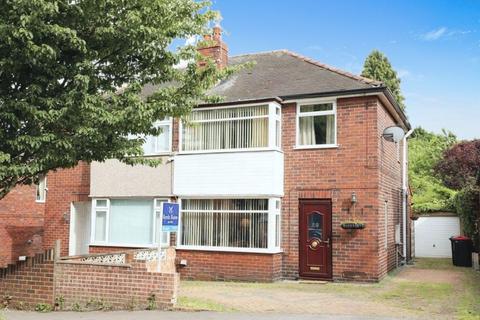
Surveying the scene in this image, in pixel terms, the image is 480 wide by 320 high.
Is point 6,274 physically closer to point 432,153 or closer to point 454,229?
point 454,229

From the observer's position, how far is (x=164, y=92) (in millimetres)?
9164

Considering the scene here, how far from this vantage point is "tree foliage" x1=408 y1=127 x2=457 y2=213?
31172mm

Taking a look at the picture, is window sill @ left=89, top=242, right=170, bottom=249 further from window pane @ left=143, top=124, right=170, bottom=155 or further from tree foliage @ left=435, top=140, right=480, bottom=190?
tree foliage @ left=435, top=140, right=480, bottom=190

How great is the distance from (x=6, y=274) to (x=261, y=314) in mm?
5951

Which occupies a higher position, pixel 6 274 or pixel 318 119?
pixel 318 119

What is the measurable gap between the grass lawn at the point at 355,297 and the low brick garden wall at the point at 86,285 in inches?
25.3

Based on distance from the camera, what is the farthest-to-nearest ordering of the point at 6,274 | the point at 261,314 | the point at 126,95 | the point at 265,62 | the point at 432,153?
the point at 432,153 < the point at 265,62 < the point at 6,274 < the point at 261,314 < the point at 126,95

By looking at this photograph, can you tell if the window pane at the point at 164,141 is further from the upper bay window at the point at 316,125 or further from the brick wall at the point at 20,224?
the brick wall at the point at 20,224

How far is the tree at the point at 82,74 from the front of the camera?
7.58 m

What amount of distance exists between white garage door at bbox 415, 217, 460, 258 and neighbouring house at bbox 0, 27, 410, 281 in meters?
7.33

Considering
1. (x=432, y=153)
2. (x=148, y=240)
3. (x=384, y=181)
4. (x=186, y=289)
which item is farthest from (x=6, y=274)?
(x=432, y=153)

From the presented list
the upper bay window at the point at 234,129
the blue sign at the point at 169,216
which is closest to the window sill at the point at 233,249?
the upper bay window at the point at 234,129

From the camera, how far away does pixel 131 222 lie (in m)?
17.2

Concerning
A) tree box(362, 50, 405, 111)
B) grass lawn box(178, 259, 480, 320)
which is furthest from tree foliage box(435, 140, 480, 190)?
grass lawn box(178, 259, 480, 320)
